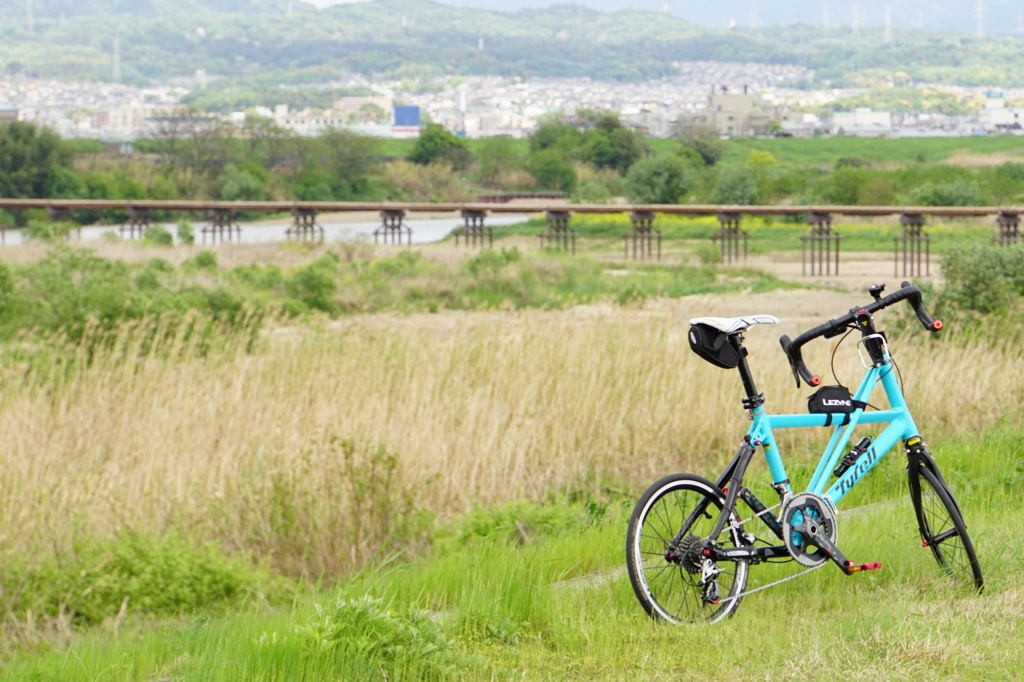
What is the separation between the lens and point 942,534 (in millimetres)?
4082

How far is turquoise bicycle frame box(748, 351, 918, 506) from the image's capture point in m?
3.80

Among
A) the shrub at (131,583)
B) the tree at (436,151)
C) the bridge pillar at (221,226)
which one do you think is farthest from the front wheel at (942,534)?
the tree at (436,151)

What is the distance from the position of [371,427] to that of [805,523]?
12.7ft

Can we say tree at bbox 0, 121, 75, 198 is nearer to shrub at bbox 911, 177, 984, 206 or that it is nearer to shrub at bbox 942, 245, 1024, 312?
shrub at bbox 911, 177, 984, 206

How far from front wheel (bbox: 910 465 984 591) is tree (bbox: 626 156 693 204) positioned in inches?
2545

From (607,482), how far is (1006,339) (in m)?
5.21

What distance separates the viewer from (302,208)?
4816 centimetres

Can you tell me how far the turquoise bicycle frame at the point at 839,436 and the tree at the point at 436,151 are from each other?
3568 inches

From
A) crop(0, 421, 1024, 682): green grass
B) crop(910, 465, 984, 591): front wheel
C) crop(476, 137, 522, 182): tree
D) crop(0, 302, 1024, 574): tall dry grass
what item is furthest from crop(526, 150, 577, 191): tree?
crop(910, 465, 984, 591): front wheel

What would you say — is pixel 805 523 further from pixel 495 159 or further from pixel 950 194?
pixel 495 159

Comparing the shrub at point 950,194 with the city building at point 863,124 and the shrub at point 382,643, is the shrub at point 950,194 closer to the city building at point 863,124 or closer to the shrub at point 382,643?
the shrub at point 382,643

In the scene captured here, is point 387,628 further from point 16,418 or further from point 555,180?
point 555,180

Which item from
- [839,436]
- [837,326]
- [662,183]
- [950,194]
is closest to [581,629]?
[839,436]

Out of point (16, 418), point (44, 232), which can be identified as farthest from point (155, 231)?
point (16, 418)
